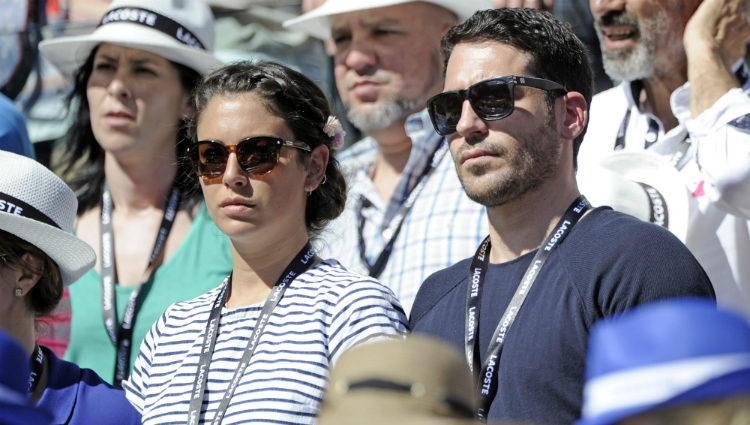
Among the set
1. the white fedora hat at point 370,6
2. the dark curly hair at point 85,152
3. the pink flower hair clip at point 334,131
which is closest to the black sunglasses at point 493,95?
the pink flower hair clip at point 334,131

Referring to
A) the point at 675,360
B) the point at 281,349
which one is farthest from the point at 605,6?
the point at 675,360

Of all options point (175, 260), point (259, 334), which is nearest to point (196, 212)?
point (175, 260)

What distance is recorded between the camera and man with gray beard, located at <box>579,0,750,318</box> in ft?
12.0

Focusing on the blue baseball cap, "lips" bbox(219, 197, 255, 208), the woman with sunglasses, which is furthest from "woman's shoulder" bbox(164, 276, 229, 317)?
the blue baseball cap

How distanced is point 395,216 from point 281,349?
1.53 m

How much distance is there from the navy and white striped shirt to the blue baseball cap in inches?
63.3

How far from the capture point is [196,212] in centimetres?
465

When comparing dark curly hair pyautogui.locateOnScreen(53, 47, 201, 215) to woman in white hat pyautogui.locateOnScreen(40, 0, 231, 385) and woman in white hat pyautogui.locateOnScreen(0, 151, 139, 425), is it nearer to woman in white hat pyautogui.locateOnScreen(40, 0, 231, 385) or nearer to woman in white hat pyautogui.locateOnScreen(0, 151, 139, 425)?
woman in white hat pyautogui.locateOnScreen(40, 0, 231, 385)

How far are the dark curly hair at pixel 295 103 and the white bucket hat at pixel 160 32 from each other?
1178 mm

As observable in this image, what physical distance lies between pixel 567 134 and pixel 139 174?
7.27ft

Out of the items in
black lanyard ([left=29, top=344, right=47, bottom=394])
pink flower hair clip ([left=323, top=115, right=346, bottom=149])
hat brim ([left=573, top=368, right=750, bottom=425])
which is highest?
pink flower hair clip ([left=323, top=115, right=346, bottom=149])

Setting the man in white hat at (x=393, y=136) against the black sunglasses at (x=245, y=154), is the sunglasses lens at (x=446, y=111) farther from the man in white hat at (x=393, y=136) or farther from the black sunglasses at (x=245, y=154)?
the man in white hat at (x=393, y=136)

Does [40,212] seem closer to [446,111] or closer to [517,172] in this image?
[446,111]

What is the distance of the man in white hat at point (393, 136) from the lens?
4.33 m
